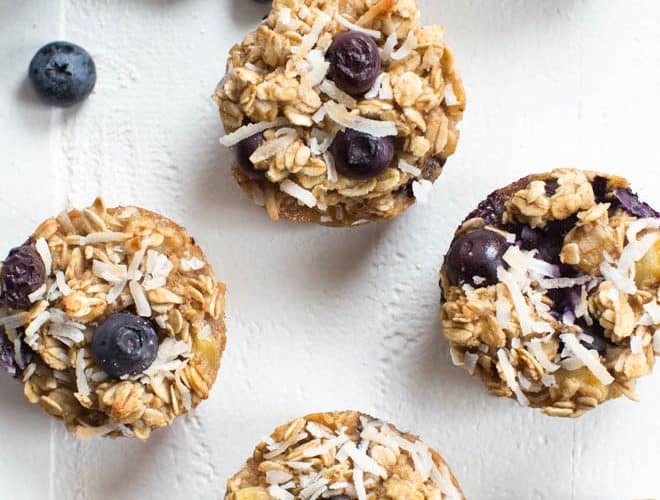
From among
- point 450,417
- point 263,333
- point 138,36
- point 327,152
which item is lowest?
point 450,417

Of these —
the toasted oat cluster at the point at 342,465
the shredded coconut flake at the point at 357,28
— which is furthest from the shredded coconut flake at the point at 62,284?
the shredded coconut flake at the point at 357,28

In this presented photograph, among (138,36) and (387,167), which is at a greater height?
(138,36)

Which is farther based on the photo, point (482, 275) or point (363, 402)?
point (363, 402)

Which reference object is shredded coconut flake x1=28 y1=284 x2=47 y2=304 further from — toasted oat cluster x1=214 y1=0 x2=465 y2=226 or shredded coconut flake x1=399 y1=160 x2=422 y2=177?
shredded coconut flake x1=399 y1=160 x2=422 y2=177

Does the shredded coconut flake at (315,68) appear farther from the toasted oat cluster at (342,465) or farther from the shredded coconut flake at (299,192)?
the toasted oat cluster at (342,465)

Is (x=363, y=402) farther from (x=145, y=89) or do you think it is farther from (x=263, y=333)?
(x=145, y=89)

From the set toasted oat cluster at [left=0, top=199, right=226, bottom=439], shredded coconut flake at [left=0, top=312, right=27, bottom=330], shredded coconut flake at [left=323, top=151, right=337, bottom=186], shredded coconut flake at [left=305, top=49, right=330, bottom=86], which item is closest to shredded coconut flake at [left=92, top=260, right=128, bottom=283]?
toasted oat cluster at [left=0, top=199, right=226, bottom=439]

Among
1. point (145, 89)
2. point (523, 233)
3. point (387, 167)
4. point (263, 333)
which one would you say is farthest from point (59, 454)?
point (523, 233)
